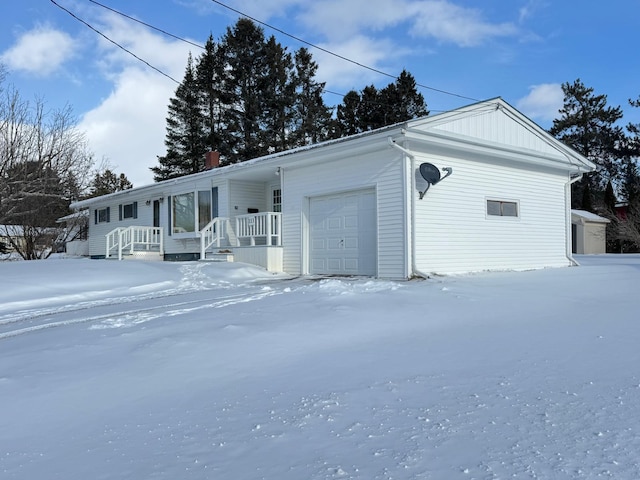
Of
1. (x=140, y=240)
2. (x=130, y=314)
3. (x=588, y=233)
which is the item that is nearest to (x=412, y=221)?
(x=130, y=314)

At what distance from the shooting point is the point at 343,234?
1204 cm

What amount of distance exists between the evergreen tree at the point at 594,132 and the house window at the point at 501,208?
30.0 metres

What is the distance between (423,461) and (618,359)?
230 centimetres

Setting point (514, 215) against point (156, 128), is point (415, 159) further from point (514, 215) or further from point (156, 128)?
point (156, 128)

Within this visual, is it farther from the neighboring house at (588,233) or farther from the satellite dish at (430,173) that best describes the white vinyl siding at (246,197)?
the neighboring house at (588,233)

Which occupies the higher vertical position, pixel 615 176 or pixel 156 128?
pixel 156 128

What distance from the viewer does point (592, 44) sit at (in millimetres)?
16453

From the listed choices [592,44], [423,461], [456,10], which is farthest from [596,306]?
[592,44]

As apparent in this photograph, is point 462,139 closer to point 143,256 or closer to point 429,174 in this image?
point 429,174

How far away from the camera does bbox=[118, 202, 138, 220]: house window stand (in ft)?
65.9

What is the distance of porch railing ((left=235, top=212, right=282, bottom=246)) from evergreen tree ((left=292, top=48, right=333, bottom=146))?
1900cm

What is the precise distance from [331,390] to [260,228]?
34.0 feet

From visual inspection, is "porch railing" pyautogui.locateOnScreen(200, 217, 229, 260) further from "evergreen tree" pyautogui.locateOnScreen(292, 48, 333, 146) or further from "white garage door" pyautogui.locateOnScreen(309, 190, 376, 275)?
"evergreen tree" pyautogui.locateOnScreen(292, 48, 333, 146)

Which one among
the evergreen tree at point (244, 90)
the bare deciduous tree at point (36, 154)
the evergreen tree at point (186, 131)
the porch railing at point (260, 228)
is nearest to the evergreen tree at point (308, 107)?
the evergreen tree at point (244, 90)
